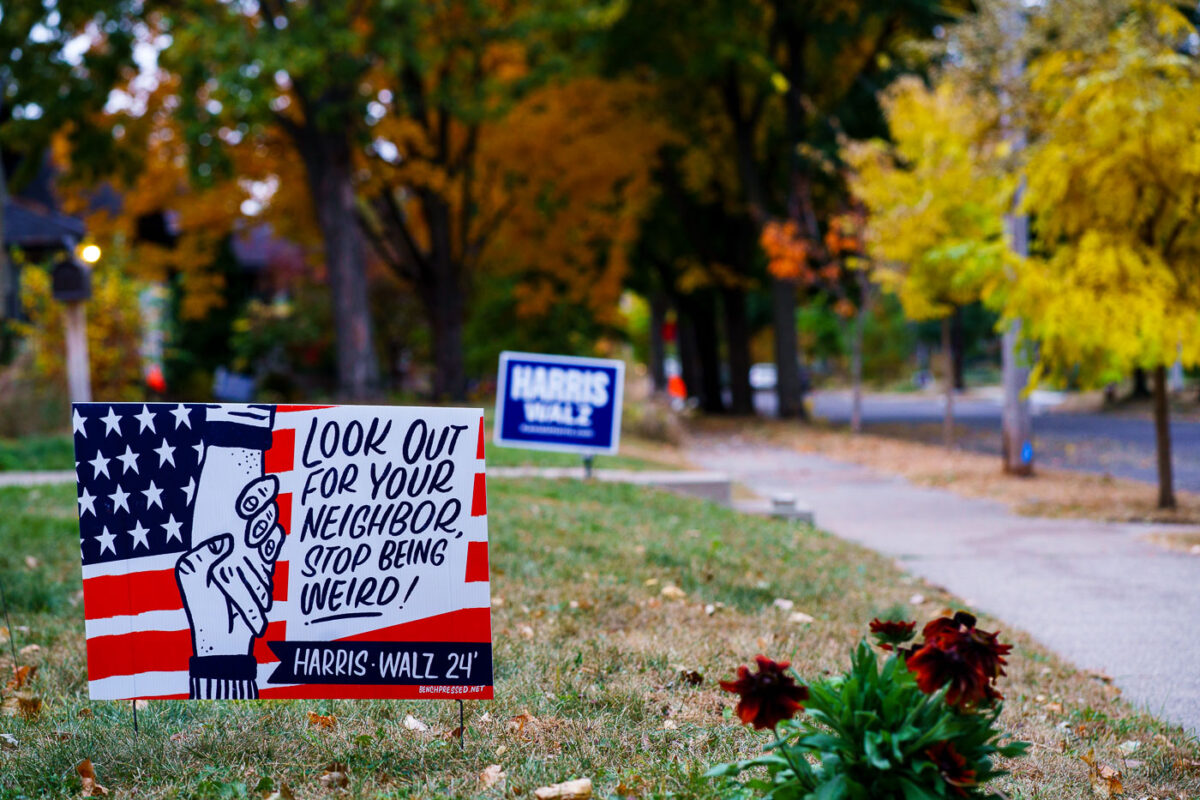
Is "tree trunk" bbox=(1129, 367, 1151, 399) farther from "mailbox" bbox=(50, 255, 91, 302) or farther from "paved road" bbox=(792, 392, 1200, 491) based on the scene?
"mailbox" bbox=(50, 255, 91, 302)

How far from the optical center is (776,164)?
91.5 ft

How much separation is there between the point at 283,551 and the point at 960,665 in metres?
2.13

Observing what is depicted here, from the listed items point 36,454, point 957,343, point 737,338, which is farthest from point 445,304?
Answer: point 957,343

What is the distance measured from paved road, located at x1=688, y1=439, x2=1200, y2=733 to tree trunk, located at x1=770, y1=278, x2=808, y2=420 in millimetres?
12446

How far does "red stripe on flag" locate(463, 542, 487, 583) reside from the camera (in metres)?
Result: 3.67

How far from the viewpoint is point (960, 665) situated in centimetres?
263

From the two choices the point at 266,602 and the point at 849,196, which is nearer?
the point at 266,602

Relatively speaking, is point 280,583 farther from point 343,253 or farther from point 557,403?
point 343,253

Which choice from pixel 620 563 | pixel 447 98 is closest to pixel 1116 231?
pixel 620 563

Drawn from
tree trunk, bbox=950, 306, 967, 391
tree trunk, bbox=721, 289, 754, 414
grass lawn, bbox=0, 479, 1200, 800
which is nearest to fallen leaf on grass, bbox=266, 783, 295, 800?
grass lawn, bbox=0, 479, 1200, 800

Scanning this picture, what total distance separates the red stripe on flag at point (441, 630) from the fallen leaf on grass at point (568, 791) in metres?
0.57

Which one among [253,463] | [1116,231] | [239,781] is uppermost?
[1116,231]

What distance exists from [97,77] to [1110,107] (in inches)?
591

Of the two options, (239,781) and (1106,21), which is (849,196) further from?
(239,781)
